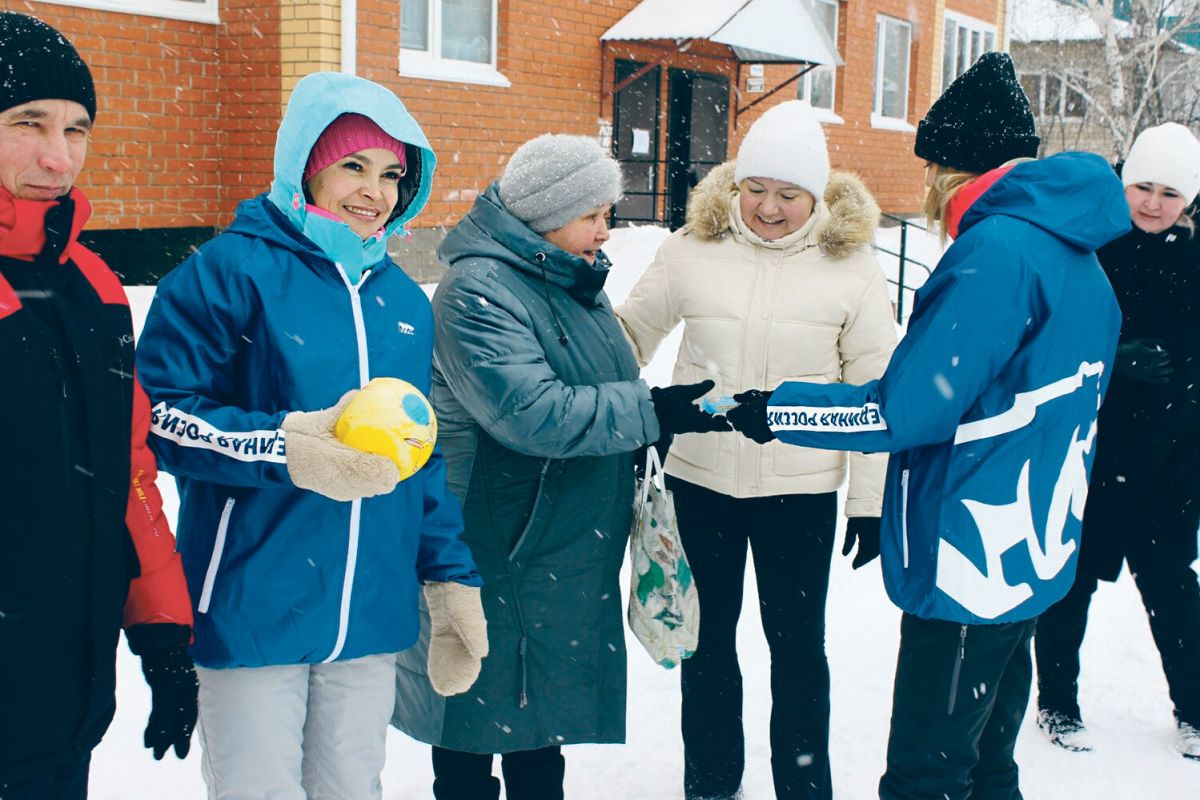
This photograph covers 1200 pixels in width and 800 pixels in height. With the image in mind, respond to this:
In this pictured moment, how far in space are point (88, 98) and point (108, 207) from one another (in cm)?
750

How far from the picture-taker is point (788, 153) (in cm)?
305

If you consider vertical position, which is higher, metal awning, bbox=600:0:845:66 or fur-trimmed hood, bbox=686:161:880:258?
metal awning, bbox=600:0:845:66

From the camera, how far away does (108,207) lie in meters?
8.70

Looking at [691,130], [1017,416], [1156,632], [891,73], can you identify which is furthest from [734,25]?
[1017,416]

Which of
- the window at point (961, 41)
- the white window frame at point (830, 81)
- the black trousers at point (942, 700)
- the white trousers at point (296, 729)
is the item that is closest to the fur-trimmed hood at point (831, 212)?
the black trousers at point (942, 700)

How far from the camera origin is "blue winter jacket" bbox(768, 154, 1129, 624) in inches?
91.5

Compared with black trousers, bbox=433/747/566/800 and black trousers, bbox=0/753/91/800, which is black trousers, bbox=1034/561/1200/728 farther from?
black trousers, bbox=0/753/91/800

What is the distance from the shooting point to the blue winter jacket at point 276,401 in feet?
6.61

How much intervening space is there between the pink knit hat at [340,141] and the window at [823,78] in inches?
587

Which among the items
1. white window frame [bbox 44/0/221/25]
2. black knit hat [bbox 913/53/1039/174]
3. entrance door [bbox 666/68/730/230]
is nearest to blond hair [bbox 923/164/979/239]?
black knit hat [bbox 913/53/1039/174]

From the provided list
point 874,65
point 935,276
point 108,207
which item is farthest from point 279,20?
point 874,65

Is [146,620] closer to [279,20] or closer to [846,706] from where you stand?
[846,706]

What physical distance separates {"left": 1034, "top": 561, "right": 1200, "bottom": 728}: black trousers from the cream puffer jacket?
3.85 feet

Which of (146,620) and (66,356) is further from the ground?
(66,356)
